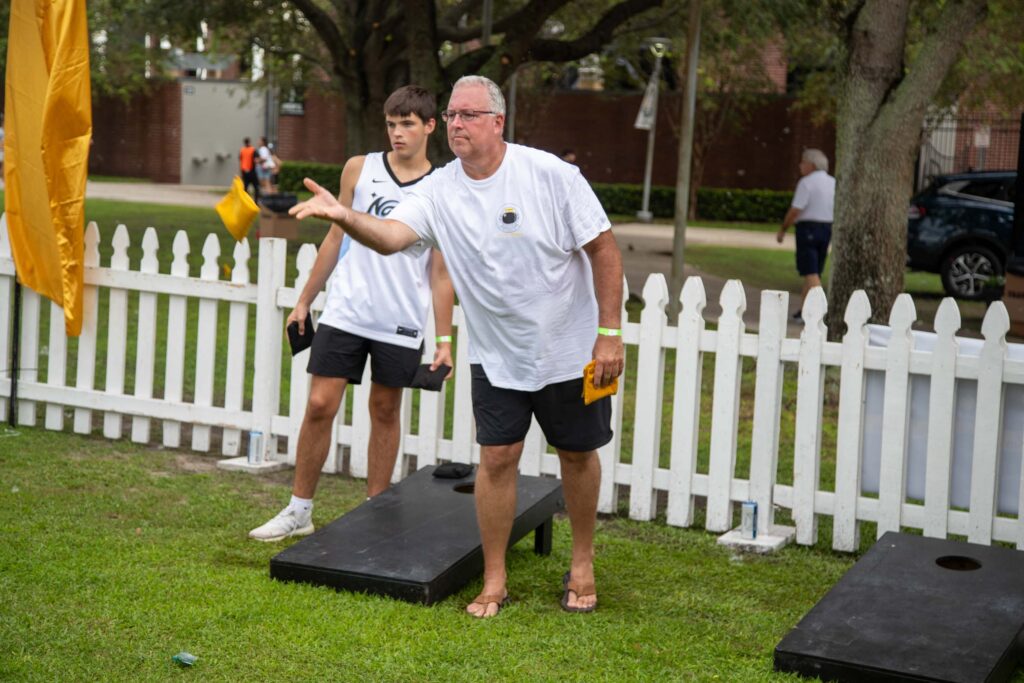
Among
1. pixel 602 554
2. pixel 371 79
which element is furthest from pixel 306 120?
pixel 602 554

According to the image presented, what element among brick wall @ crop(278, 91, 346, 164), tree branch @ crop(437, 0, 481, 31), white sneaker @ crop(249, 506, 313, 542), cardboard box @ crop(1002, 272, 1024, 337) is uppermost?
tree branch @ crop(437, 0, 481, 31)

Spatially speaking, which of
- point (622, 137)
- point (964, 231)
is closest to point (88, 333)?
point (964, 231)

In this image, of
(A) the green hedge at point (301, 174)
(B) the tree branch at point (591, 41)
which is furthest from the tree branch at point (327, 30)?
(A) the green hedge at point (301, 174)

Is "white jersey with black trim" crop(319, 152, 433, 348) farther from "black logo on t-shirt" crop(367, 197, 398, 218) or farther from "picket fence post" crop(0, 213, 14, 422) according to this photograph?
"picket fence post" crop(0, 213, 14, 422)

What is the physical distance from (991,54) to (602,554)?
1988cm

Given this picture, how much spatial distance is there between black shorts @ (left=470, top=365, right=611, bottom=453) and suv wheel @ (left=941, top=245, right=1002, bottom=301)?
14.0m

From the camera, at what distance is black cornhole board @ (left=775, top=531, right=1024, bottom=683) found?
4098 mm

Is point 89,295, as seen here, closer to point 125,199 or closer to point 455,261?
point 455,261

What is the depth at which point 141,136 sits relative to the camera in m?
45.1

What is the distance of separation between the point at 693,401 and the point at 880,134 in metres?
4.19

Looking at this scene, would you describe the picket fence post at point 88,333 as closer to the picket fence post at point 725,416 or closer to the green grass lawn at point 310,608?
the green grass lawn at point 310,608

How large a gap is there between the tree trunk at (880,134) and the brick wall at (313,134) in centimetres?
3253

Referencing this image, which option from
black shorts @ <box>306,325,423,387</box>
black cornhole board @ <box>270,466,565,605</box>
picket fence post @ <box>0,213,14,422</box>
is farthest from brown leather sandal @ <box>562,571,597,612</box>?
picket fence post @ <box>0,213,14,422</box>

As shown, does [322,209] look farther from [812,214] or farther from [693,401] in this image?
[812,214]
